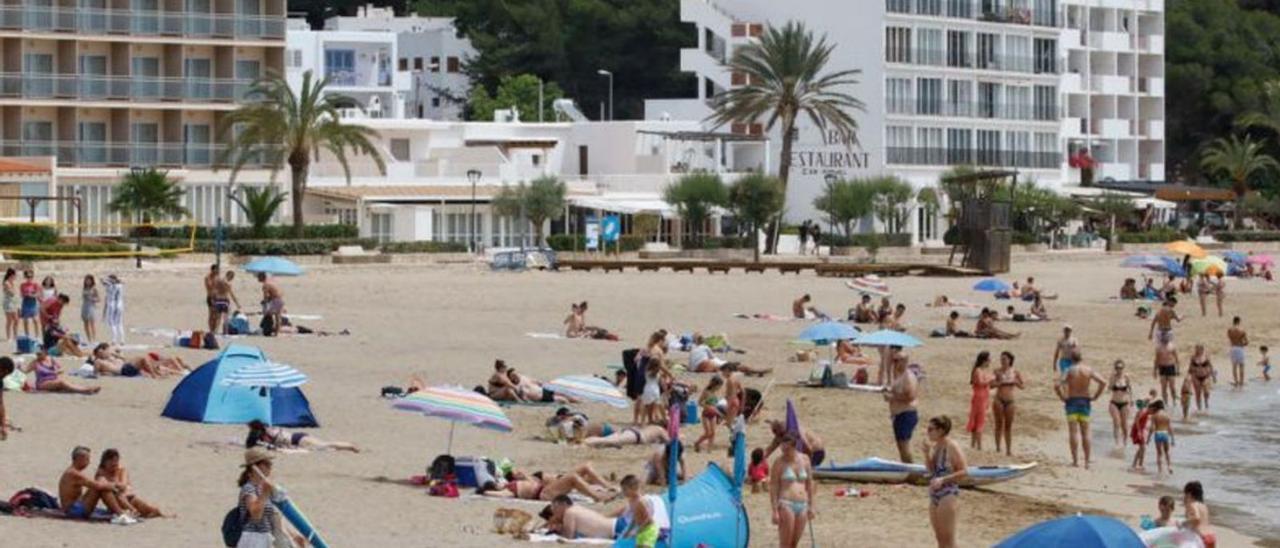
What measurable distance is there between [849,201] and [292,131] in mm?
19959

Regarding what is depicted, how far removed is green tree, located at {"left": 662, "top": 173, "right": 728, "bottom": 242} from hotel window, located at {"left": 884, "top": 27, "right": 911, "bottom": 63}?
14.4 m

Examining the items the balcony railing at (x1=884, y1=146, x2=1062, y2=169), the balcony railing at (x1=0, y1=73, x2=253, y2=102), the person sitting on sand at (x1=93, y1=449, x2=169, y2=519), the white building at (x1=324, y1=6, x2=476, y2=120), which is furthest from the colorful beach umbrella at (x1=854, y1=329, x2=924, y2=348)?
the white building at (x1=324, y1=6, x2=476, y2=120)

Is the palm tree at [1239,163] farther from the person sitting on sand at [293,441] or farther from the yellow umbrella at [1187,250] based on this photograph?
the person sitting on sand at [293,441]

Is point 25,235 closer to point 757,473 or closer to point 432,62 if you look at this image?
point 757,473

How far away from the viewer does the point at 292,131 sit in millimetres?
→ 66125

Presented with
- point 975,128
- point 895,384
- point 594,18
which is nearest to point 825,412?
point 895,384

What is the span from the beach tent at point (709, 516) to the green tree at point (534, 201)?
53.3 m

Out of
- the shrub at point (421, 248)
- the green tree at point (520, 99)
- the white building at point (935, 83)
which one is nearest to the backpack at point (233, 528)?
the shrub at point (421, 248)

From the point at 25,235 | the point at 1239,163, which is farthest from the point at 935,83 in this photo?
the point at 25,235

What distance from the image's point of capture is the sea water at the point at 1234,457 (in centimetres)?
2580

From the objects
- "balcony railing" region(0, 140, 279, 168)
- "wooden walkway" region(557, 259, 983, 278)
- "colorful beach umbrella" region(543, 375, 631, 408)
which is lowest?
"colorful beach umbrella" region(543, 375, 631, 408)

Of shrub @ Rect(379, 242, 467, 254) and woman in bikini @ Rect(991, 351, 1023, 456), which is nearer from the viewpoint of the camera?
woman in bikini @ Rect(991, 351, 1023, 456)

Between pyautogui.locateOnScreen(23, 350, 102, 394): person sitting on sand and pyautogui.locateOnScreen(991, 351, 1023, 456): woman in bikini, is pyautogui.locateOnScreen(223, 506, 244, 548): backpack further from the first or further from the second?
pyautogui.locateOnScreen(991, 351, 1023, 456): woman in bikini

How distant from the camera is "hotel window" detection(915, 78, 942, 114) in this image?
3558 inches
